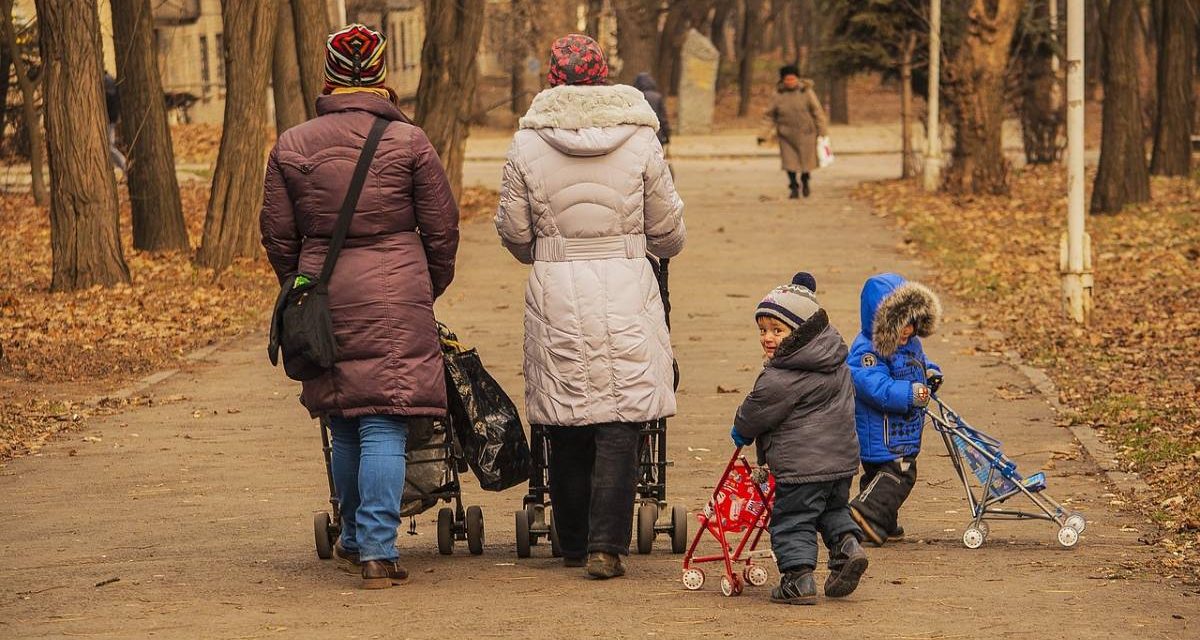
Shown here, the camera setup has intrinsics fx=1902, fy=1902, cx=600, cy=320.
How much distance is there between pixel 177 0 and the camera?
4216 cm

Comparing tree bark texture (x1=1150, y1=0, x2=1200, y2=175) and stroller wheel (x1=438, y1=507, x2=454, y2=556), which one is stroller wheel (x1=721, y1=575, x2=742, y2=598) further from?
tree bark texture (x1=1150, y1=0, x2=1200, y2=175)

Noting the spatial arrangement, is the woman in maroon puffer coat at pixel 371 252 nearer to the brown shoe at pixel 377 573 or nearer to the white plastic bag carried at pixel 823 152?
the brown shoe at pixel 377 573

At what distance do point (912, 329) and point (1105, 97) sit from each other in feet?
58.1

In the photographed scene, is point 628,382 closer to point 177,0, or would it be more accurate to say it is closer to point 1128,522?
point 1128,522

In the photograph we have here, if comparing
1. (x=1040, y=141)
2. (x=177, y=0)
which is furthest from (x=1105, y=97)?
(x=177, y=0)

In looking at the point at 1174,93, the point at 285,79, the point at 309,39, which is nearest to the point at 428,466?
the point at 309,39

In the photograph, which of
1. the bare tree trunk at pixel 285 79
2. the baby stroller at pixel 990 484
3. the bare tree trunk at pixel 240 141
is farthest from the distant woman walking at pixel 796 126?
the baby stroller at pixel 990 484

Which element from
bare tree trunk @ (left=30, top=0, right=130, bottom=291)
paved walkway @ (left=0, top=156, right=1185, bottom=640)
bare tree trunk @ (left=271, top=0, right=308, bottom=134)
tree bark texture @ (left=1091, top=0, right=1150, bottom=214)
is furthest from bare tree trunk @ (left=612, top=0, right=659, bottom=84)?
paved walkway @ (left=0, top=156, right=1185, bottom=640)

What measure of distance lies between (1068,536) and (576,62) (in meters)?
2.65

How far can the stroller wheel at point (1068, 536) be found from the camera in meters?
7.29

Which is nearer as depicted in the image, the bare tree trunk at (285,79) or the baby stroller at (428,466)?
the baby stroller at (428,466)

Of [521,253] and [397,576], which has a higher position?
[521,253]

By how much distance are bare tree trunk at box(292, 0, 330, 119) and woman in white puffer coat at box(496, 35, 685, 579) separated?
40.9 ft

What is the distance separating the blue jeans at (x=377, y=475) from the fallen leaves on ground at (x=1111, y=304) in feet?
9.15
